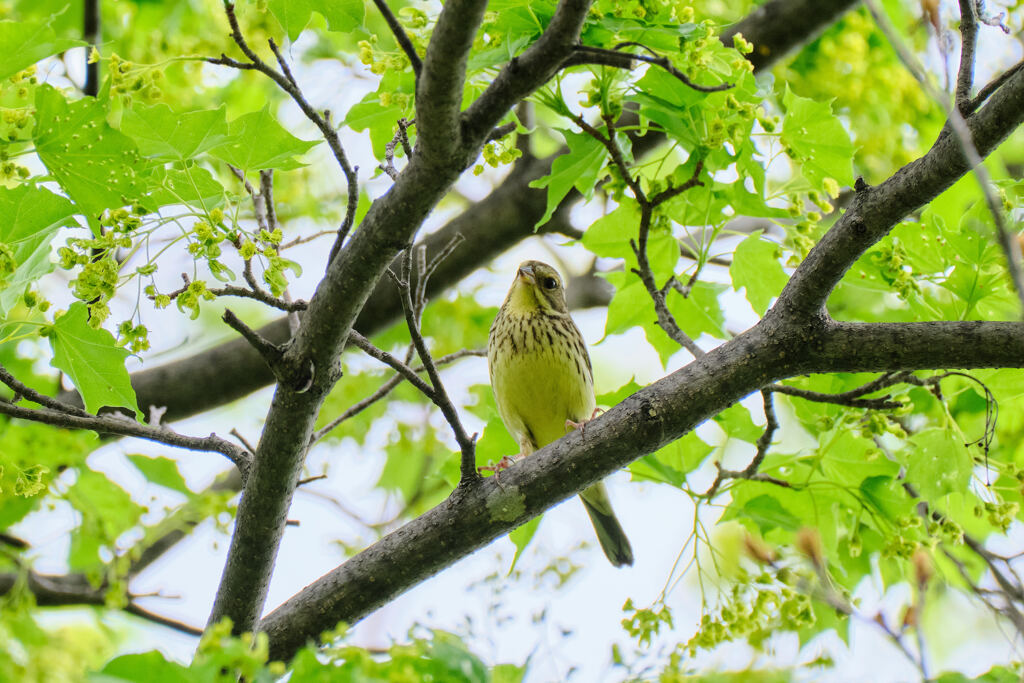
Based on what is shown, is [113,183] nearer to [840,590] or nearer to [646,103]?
[646,103]

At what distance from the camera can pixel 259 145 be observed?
3094 millimetres

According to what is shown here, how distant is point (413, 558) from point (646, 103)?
1.82m

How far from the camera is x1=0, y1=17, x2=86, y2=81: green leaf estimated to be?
2781mm

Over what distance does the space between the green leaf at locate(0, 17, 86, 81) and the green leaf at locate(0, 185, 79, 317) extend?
369 mm

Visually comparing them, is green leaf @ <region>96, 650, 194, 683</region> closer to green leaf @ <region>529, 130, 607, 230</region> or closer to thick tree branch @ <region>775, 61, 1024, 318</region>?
green leaf @ <region>529, 130, 607, 230</region>

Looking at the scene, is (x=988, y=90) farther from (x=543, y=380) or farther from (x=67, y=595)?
(x=67, y=595)

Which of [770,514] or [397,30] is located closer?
[397,30]

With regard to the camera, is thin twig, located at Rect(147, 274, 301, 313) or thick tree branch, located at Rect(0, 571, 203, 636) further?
thick tree branch, located at Rect(0, 571, 203, 636)

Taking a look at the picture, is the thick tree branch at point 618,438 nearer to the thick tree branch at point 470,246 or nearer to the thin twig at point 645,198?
the thin twig at point 645,198

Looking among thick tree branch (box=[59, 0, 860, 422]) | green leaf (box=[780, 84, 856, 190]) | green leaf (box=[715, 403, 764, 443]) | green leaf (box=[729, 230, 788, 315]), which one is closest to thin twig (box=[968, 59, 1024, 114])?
green leaf (box=[780, 84, 856, 190])

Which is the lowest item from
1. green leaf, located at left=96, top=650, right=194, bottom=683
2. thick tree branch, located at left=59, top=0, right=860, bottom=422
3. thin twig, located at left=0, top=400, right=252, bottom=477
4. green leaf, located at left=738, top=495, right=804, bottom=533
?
green leaf, located at left=96, top=650, right=194, bottom=683

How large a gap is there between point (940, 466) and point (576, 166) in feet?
5.65

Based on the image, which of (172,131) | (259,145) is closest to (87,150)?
(172,131)

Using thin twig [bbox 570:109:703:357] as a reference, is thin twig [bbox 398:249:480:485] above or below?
below
